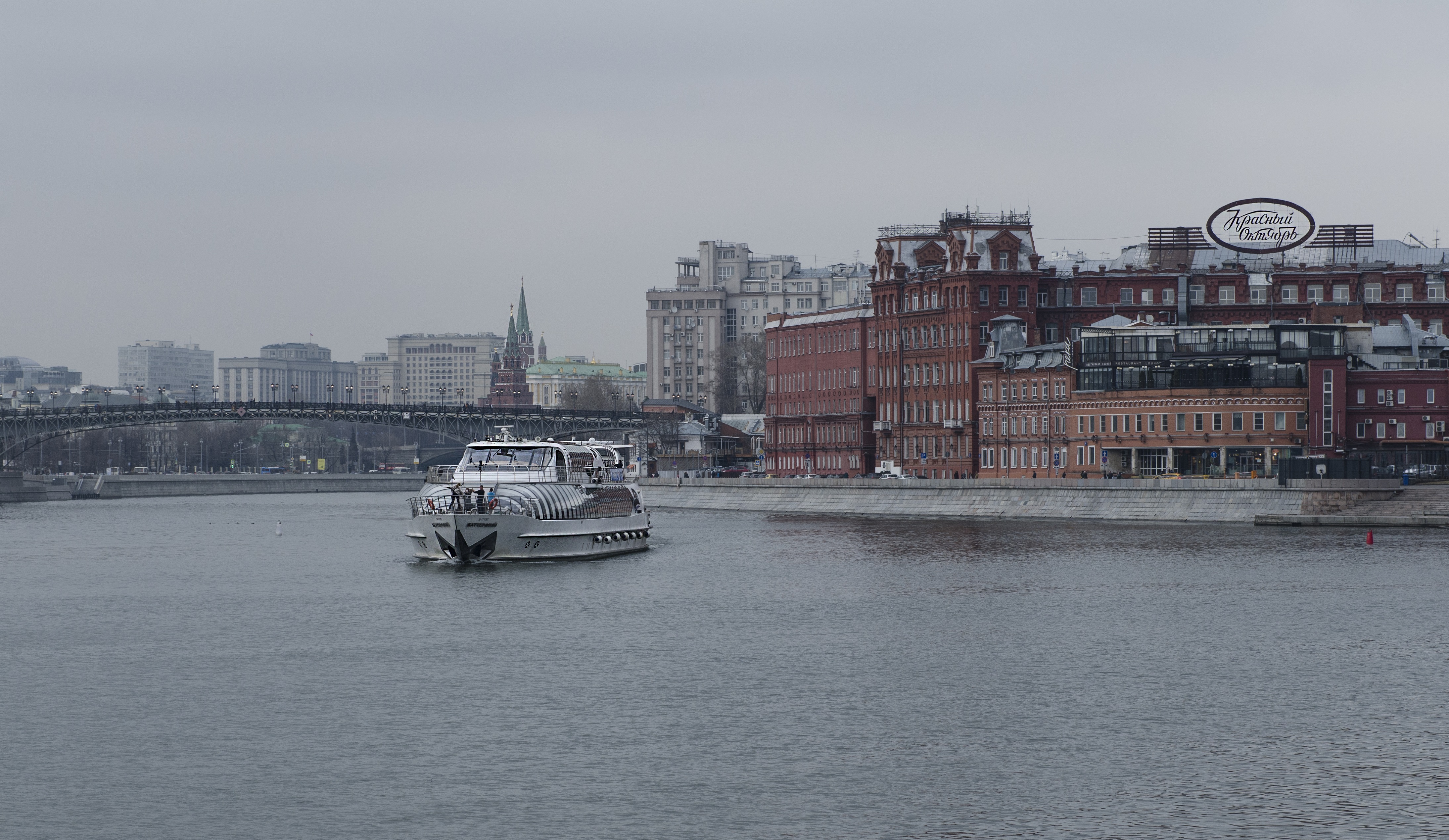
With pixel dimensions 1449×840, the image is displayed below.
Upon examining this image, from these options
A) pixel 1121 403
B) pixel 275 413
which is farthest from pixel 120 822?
pixel 275 413

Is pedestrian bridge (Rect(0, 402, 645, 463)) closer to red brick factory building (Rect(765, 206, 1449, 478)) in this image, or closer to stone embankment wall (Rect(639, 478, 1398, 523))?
red brick factory building (Rect(765, 206, 1449, 478))

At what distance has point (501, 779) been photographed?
34.2m

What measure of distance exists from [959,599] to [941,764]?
95.6 feet

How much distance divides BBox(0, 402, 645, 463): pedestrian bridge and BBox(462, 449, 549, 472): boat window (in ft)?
289

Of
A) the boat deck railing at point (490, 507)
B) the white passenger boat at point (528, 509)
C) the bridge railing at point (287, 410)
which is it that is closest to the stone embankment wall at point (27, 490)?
the bridge railing at point (287, 410)

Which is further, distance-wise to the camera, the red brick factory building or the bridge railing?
the bridge railing

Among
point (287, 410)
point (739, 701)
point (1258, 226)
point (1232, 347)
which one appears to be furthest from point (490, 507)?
point (287, 410)

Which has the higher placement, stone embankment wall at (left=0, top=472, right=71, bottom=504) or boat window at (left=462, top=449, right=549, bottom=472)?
boat window at (left=462, top=449, right=549, bottom=472)

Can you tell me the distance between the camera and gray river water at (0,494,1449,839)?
31.8 m

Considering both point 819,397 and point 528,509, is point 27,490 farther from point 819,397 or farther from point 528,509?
point 528,509

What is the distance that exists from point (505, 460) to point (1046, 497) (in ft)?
133

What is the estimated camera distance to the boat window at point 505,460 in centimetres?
8500

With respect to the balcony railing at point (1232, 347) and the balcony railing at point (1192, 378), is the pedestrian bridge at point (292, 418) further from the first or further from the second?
the balcony railing at point (1232, 347)

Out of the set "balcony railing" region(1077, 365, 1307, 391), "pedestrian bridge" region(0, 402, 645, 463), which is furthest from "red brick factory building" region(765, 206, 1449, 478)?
"pedestrian bridge" region(0, 402, 645, 463)
